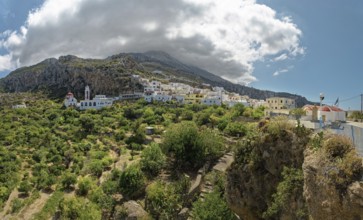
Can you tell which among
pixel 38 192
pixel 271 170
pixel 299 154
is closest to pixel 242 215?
pixel 271 170

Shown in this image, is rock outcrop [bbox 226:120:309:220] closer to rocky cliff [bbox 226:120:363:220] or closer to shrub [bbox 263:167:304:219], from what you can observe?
rocky cliff [bbox 226:120:363:220]

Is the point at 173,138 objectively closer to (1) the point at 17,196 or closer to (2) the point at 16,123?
(1) the point at 17,196

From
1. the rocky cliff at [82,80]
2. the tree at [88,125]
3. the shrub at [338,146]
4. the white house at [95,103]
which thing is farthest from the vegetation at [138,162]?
the rocky cliff at [82,80]

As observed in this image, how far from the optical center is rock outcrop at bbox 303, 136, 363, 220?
7.98 meters

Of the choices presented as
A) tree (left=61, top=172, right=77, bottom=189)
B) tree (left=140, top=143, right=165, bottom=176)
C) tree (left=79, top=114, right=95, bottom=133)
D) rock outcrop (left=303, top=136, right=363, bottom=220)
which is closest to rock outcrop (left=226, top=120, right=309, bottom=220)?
rock outcrop (left=303, top=136, right=363, bottom=220)

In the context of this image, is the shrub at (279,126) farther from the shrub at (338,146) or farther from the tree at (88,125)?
the tree at (88,125)

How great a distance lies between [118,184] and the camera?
2586cm

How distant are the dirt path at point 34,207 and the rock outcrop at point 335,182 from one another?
26.6 m

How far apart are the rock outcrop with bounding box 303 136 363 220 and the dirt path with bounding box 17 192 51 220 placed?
26.6 meters

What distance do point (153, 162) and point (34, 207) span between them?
13055 mm

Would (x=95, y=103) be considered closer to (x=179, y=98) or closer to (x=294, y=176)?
(x=179, y=98)

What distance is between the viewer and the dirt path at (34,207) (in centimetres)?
2839

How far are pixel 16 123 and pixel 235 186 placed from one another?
53.1m

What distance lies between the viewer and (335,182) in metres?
8.35
